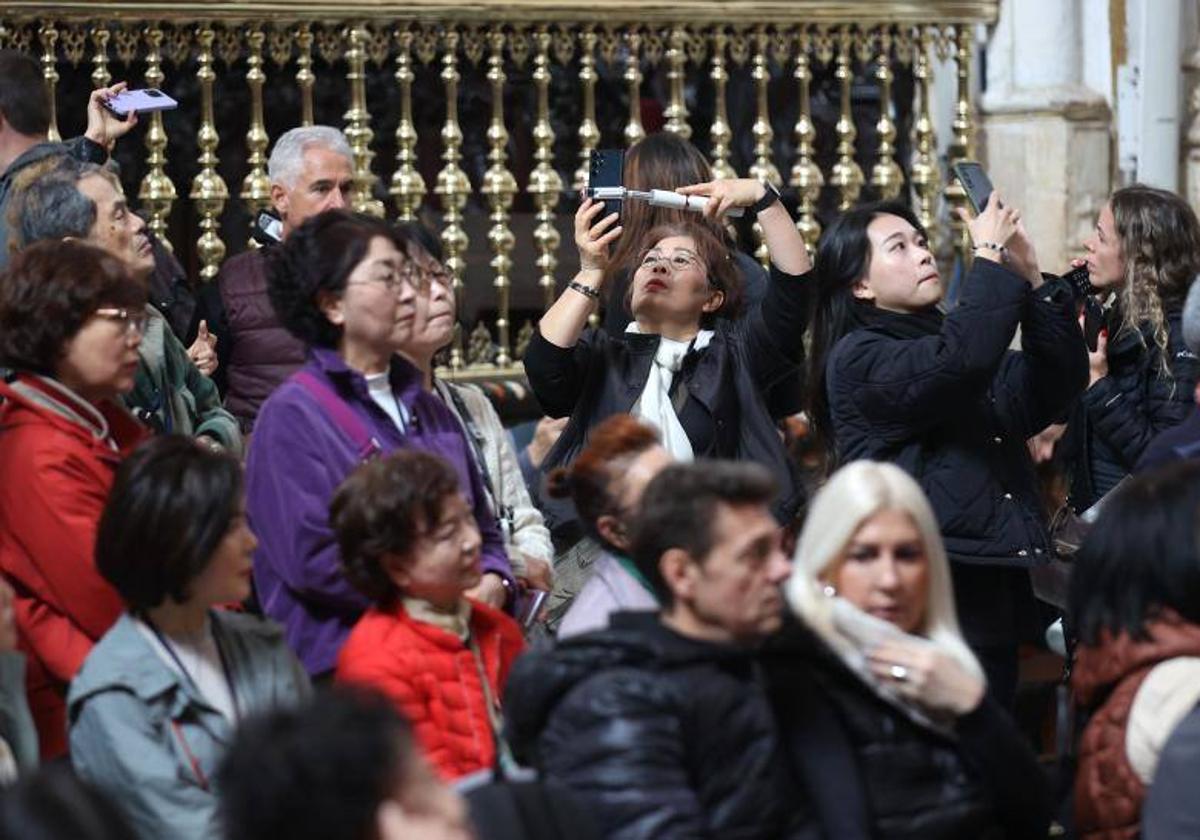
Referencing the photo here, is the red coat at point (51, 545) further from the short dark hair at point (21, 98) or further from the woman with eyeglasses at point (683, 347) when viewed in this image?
the short dark hair at point (21, 98)

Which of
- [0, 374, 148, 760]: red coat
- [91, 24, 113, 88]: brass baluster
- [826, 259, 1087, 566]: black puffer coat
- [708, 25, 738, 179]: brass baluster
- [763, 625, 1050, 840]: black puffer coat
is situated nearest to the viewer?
[763, 625, 1050, 840]: black puffer coat

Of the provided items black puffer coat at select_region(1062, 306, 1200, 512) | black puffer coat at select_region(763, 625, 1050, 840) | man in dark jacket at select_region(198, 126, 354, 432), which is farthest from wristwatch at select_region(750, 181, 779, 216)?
black puffer coat at select_region(763, 625, 1050, 840)

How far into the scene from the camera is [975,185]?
588 cm

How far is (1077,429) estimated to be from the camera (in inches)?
246

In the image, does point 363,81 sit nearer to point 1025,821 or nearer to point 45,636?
point 45,636

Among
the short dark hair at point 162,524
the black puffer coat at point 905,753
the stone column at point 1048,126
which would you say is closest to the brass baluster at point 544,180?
the stone column at point 1048,126

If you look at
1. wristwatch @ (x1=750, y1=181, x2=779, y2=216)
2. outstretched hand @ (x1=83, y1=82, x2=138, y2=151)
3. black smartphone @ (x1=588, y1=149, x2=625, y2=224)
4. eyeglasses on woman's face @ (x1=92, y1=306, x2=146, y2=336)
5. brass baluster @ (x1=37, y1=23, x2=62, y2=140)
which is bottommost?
eyeglasses on woman's face @ (x1=92, y1=306, x2=146, y2=336)

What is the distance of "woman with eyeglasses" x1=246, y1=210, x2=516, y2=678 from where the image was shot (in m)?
4.56

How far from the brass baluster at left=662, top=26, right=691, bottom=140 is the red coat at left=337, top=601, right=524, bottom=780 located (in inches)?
178

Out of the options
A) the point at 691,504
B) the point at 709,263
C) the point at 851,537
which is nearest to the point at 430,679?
the point at 691,504

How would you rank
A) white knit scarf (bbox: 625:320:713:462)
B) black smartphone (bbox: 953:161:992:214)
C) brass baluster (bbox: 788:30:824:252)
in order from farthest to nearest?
brass baluster (bbox: 788:30:824:252) < black smartphone (bbox: 953:161:992:214) < white knit scarf (bbox: 625:320:713:462)

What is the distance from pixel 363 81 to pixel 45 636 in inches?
165

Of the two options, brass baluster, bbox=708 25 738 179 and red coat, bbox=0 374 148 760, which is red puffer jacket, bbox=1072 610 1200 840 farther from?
brass baluster, bbox=708 25 738 179

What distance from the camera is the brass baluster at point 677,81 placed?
339 inches
